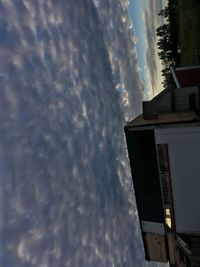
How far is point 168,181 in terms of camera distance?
23.9 m

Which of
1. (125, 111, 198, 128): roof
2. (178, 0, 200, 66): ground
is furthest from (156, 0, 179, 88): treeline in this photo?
(125, 111, 198, 128): roof

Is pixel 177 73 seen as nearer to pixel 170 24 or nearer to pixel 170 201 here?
pixel 170 201

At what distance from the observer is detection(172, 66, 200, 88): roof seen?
1310 inches

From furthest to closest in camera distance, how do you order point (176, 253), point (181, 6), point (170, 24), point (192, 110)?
point (170, 24)
point (181, 6)
point (192, 110)
point (176, 253)

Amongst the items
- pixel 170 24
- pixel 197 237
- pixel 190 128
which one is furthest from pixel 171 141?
pixel 170 24

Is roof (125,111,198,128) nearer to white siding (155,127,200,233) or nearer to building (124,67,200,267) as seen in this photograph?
building (124,67,200,267)

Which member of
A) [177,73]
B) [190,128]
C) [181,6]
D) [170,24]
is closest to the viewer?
[190,128]

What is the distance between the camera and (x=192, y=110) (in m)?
27.0

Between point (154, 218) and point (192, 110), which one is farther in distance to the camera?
point (192, 110)

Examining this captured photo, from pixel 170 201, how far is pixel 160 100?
313 inches

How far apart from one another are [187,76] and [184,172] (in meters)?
13.3

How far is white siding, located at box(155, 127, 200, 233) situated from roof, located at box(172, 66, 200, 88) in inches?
425

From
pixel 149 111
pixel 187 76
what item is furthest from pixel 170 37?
pixel 149 111

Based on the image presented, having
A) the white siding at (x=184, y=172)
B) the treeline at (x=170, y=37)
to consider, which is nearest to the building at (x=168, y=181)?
the white siding at (x=184, y=172)
